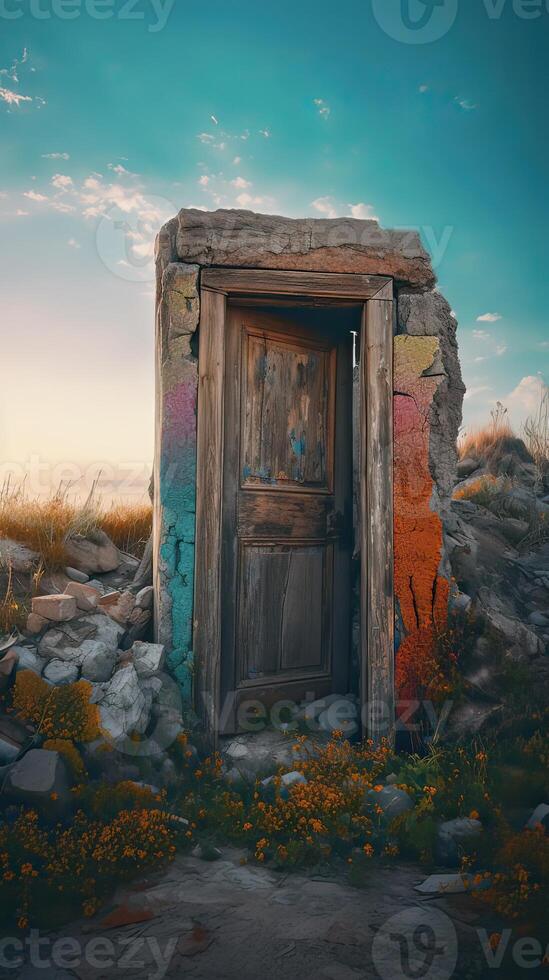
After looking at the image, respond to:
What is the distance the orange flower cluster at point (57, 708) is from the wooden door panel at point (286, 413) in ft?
5.42

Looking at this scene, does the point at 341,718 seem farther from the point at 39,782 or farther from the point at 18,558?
the point at 18,558

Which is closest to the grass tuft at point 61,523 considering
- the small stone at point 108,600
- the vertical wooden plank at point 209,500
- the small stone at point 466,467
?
the small stone at point 108,600

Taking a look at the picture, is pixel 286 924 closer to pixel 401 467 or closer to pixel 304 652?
pixel 304 652

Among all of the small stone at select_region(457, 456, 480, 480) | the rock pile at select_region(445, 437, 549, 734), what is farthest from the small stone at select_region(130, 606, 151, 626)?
the small stone at select_region(457, 456, 480, 480)

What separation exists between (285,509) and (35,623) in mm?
1728

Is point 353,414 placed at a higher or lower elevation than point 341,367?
lower

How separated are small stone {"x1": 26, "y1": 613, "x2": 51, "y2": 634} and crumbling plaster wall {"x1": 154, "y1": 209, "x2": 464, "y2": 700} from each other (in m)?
0.69

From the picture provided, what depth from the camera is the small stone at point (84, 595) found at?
13.9 ft

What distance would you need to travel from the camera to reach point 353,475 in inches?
189

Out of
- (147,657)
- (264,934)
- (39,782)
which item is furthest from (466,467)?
(264,934)

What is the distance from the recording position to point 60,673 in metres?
3.66

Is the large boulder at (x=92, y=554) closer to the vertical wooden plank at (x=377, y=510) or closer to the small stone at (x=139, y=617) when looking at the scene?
the small stone at (x=139, y=617)

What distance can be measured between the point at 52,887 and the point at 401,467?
115 inches

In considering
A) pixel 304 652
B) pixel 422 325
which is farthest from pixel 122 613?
pixel 422 325
